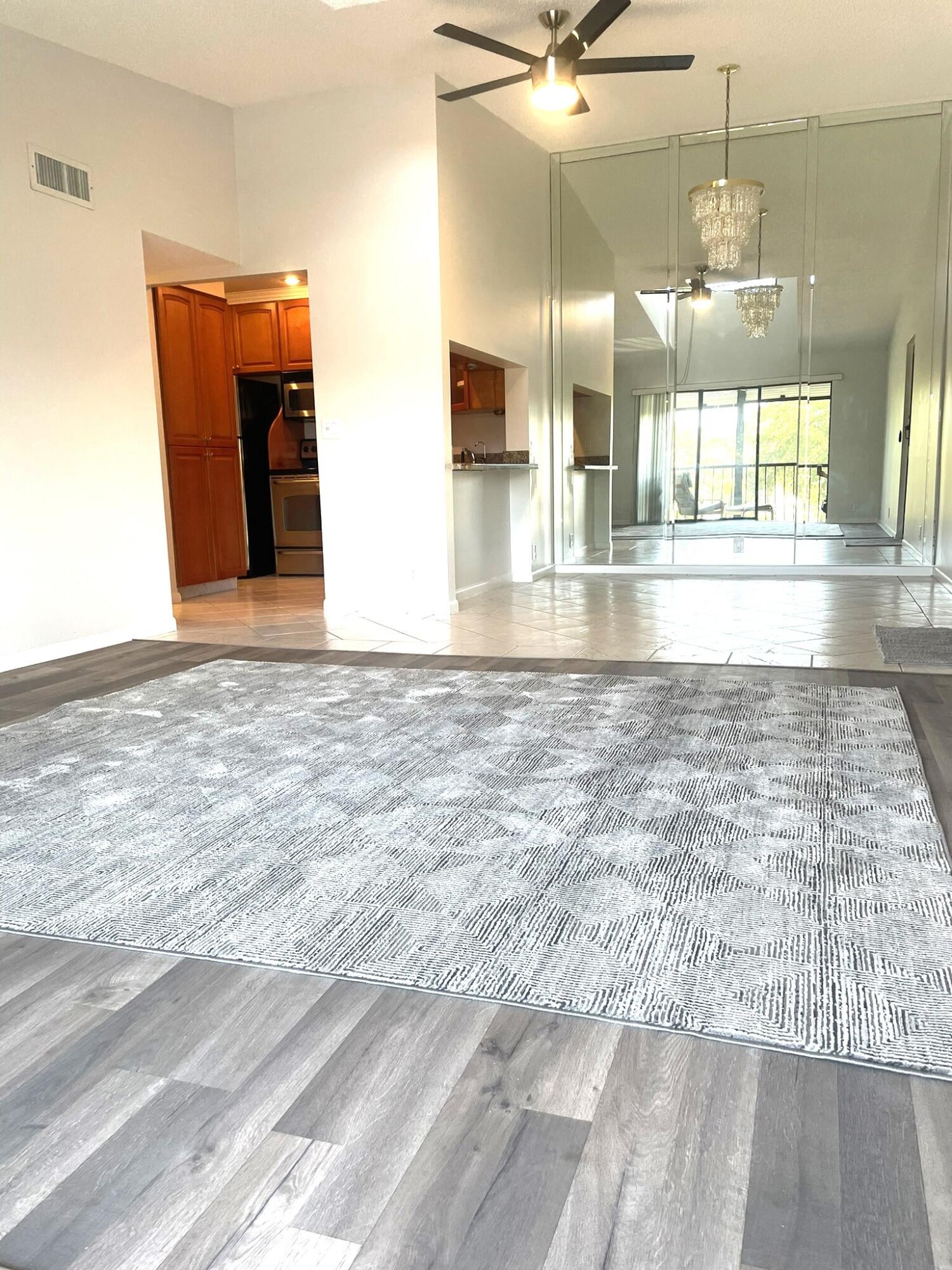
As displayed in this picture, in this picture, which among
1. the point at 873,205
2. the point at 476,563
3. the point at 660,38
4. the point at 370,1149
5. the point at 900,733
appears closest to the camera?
the point at 370,1149

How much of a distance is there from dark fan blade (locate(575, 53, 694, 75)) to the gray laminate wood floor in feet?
14.4

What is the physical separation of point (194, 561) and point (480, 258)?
9.82 ft

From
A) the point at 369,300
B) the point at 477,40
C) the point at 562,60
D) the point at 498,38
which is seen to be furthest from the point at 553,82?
the point at 369,300

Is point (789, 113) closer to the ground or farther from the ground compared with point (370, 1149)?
farther from the ground

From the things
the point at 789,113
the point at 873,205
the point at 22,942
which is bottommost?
the point at 22,942

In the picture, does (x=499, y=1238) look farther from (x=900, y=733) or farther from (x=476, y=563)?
(x=476, y=563)

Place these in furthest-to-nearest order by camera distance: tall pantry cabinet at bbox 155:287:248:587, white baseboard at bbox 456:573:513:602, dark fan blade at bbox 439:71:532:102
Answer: tall pantry cabinet at bbox 155:287:248:587 → white baseboard at bbox 456:573:513:602 → dark fan blade at bbox 439:71:532:102

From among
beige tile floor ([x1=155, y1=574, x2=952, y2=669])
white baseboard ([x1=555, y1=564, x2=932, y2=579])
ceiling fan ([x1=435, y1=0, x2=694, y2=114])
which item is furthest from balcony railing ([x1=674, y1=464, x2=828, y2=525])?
ceiling fan ([x1=435, y1=0, x2=694, y2=114])

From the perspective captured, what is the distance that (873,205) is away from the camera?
22.7ft

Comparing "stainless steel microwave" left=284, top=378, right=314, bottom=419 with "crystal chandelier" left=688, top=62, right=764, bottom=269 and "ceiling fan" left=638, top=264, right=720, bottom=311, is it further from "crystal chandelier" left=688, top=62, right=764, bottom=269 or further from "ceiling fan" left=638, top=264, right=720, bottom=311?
"crystal chandelier" left=688, top=62, right=764, bottom=269

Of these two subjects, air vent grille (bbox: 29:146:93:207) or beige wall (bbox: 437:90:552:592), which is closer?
air vent grille (bbox: 29:146:93:207)

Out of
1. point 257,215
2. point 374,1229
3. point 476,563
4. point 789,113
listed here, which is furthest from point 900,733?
point 789,113

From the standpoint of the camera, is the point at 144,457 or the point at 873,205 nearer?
the point at 144,457

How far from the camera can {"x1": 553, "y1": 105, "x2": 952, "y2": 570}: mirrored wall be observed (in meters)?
6.91
